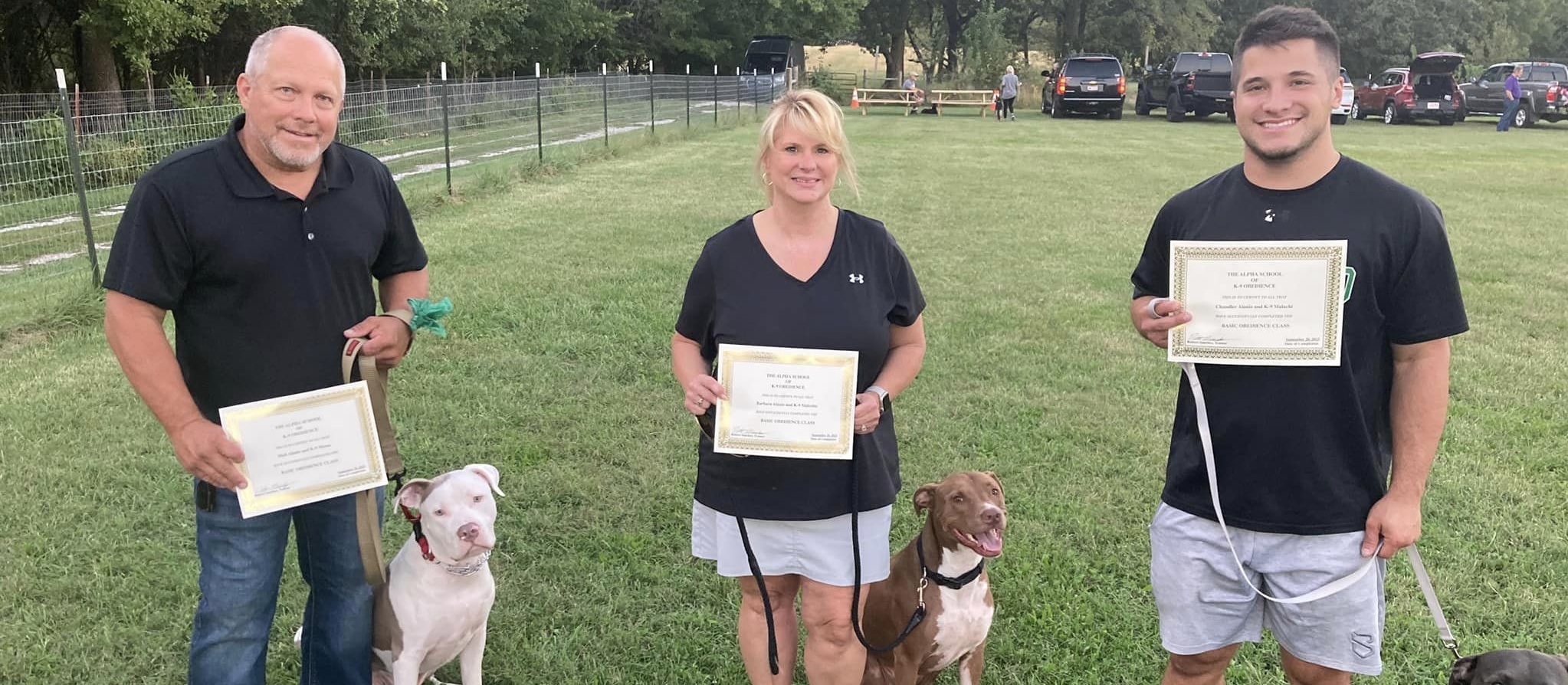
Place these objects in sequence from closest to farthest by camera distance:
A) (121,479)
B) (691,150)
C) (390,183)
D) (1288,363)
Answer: (1288,363) < (390,183) < (121,479) < (691,150)

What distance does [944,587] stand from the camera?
2.94 metres

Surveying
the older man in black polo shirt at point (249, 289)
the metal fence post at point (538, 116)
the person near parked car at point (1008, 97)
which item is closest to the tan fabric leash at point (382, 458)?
the older man in black polo shirt at point (249, 289)

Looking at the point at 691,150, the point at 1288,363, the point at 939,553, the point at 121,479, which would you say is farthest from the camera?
the point at 691,150

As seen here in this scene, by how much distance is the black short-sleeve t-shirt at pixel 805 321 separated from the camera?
8.15 ft

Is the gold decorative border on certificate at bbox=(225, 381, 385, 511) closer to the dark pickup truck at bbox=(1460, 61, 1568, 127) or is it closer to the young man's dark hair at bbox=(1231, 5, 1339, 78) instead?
the young man's dark hair at bbox=(1231, 5, 1339, 78)

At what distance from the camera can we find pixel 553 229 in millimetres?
10602

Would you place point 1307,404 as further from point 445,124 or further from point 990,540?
point 445,124

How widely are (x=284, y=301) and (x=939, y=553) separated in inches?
76.9

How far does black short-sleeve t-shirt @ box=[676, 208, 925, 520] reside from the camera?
2.48 metres

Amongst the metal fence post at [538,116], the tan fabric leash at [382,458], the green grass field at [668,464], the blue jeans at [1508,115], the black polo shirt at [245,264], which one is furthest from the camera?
the blue jeans at [1508,115]

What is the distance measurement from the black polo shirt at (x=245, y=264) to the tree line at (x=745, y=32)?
2195 centimetres

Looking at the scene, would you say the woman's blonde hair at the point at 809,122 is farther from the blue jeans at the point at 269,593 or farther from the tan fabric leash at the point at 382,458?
the blue jeans at the point at 269,593

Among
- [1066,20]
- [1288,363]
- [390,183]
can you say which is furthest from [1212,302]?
[1066,20]

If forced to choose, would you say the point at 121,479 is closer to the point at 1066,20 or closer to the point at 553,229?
the point at 553,229
